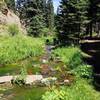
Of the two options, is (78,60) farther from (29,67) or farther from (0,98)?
(0,98)

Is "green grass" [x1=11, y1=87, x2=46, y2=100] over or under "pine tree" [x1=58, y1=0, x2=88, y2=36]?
under

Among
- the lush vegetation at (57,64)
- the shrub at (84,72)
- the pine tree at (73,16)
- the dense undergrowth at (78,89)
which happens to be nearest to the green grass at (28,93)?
the lush vegetation at (57,64)

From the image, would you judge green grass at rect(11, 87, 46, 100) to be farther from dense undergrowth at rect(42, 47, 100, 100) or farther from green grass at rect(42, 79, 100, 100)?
green grass at rect(42, 79, 100, 100)

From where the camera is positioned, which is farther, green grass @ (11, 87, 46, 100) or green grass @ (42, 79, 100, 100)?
green grass @ (11, 87, 46, 100)

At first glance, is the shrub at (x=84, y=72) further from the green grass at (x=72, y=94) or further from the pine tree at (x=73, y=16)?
the pine tree at (x=73, y=16)

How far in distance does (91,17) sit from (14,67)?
90.3 ft

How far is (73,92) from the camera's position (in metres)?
14.8

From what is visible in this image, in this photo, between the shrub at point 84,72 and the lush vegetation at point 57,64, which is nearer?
the lush vegetation at point 57,64

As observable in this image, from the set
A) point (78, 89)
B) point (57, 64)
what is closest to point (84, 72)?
point (78, 89)

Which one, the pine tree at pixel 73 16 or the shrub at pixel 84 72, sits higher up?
the pine tree at pixel 73 16

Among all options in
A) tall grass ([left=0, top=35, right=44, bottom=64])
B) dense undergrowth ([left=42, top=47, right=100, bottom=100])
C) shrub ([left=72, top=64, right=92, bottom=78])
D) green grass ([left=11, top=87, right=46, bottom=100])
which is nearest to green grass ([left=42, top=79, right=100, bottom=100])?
dense undergrowth ([left=42, top=47, right=100, bottom=100])

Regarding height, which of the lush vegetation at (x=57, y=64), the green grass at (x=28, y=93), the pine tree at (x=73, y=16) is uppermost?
the pine tree at (x=73, y=16)

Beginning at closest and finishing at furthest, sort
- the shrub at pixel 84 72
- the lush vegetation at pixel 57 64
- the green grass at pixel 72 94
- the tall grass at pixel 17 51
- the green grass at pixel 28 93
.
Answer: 1. the green grass at pixel 72 94
2. the lush vegetation at pixel 57 64
3. the green grass at pixel 28 93
4. the shrub at pixel 84 72
5. the tall grass at pixel 17 51

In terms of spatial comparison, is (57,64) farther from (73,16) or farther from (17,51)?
(73,16)
